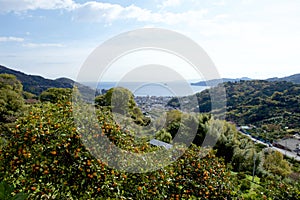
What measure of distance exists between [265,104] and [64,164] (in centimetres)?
3540

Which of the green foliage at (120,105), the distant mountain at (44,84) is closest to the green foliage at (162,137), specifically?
the green foliage at (120,105)

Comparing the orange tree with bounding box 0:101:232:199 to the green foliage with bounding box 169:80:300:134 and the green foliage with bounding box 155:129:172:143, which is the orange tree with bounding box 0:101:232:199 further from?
the green foliage with bounding box 169:80:300:134

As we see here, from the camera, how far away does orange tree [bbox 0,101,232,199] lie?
226 centimetres

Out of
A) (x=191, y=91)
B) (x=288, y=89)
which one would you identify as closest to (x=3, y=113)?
(x=191, y=91)

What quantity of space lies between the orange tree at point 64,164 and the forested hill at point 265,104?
1194 inches

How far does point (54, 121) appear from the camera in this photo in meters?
2.54

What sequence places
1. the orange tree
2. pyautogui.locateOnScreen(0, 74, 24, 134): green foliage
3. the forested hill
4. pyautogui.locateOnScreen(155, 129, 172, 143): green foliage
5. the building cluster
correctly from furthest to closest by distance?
1. the forested hill
2. pyautogui.locateOnScreen(0, 74, 24, 134): green foliage
3. the building cluster
4. pyautogui.locateOnScreen(155, 129, 172, 143): green foliage
5. the orange tree

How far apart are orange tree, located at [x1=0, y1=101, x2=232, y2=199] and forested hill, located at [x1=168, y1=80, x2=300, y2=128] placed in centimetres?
3033

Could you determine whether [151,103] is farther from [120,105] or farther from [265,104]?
[265,104]

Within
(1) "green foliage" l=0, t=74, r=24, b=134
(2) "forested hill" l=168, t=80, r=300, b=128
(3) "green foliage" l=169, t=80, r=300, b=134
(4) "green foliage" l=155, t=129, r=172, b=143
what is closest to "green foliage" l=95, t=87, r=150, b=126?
(4) "green foliage" l=155, t=129, r=172, b=143

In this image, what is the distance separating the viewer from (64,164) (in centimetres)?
235

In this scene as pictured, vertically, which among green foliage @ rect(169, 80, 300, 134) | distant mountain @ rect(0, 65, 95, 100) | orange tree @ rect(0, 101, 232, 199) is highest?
distant mountain @ rect(0, 65, 95, 100)

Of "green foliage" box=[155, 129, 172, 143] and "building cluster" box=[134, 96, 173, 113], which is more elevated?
"building cluster" box=[134, 96, 173, 113]

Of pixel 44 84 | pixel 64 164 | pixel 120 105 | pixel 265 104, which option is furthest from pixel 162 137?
pixel 265 104
